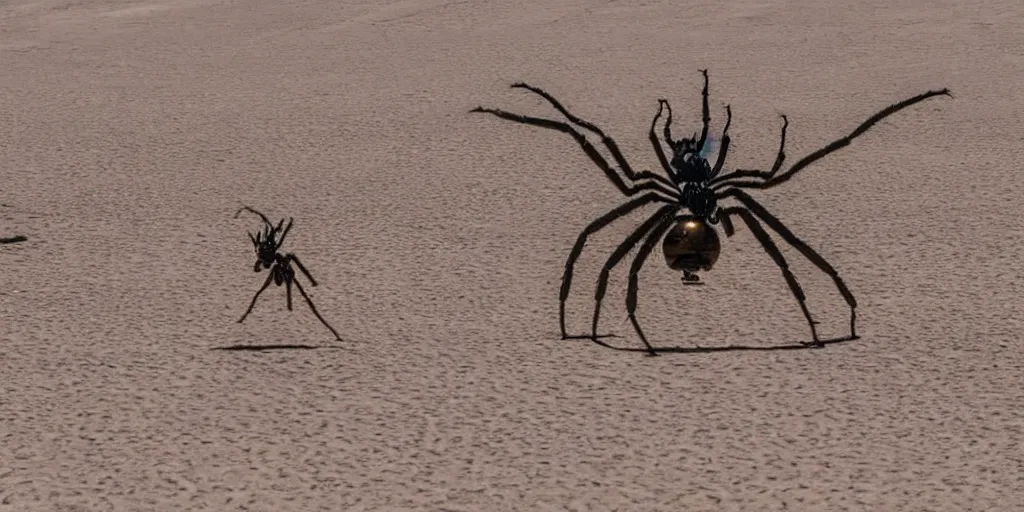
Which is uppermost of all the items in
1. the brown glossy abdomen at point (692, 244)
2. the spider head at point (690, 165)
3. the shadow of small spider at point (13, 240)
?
the spider head at point (690, 165)

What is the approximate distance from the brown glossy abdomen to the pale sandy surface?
41 centimetres

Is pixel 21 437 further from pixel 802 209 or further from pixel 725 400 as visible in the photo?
pixel 802 209

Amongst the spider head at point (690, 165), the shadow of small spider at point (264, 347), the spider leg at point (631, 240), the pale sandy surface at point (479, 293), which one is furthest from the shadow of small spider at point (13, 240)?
the spider head at point (690, 165)

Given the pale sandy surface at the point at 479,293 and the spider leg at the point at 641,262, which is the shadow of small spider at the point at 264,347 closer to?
the pale sandy surface at the point at 479,293

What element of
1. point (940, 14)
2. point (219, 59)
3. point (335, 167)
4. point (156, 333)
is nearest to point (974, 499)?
point (156, 333)

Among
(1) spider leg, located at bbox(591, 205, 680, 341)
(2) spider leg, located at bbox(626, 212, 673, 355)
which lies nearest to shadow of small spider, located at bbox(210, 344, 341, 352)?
(1) spider leg, located at bbox(591, 205, 680, 341)

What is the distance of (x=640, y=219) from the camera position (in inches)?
380

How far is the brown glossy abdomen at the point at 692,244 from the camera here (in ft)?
22.1

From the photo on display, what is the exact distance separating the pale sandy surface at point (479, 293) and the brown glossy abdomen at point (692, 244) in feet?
1.34

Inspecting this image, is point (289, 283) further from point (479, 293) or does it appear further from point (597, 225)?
point (597, 225)

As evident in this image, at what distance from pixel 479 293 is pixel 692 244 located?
1.57 m

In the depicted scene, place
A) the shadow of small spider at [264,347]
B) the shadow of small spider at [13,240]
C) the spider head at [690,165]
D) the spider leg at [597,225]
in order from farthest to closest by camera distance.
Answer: the shadow of small spider at [13,240] → the shadow of small spider at [264,347] → the spider head at [690,165] → the spider leg at [597,225]

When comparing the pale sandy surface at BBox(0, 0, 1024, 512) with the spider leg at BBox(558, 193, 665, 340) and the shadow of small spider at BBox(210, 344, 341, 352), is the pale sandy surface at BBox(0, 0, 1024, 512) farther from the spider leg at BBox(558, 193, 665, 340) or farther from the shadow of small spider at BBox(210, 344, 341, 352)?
the spider leg at BBox(558, 193, 665, 340)

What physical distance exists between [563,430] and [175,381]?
1584 mm
